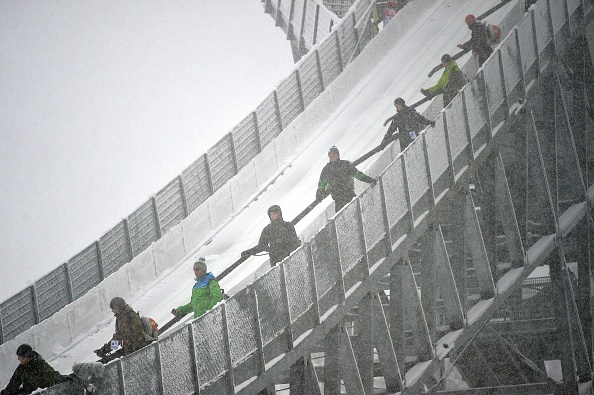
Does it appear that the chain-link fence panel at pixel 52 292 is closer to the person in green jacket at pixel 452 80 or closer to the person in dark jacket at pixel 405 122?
the person in dark jacket at pixel 405 122

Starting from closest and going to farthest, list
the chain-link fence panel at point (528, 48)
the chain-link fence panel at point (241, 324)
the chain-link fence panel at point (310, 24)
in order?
the chain-link fence panel at point (241, 324) < the chain-link fence panel at point (528, 48) < the chain-link fence panel at point (310, 24)

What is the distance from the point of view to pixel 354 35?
3462 cm

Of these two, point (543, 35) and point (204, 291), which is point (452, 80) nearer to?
point (543, 35)

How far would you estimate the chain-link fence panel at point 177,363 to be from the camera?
13188 millimetres

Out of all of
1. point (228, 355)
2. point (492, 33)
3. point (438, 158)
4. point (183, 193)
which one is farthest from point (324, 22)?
point (228, 355)

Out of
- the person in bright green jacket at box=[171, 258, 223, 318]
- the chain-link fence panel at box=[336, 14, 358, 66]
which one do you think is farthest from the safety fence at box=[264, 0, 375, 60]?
the person in bright green jacket at box=[171, 258, 223, 318]

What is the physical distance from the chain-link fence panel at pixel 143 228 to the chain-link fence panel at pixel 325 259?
35.7ft

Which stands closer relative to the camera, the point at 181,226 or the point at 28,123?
the point at 181,226

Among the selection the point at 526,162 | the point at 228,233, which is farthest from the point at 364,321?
the point at 228,233

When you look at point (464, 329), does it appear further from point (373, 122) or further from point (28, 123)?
point (28, 123)

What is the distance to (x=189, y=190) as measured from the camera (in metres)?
28.4

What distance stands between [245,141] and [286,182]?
210 centimetres

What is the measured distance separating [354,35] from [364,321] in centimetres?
1889

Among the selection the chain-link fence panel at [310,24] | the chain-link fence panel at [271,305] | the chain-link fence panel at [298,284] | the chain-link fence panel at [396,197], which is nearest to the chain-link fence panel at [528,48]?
the chain-link fence panel at [396,197]
